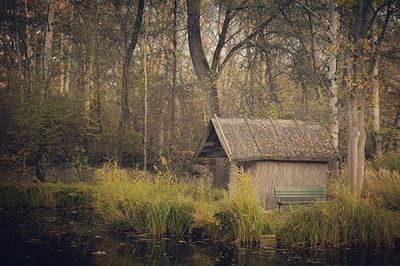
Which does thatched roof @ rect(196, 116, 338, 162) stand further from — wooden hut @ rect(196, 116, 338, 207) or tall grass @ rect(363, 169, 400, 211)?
tall grass @ rect(363, 169, 400, 211)

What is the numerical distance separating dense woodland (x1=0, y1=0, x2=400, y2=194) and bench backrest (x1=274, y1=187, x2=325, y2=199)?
1784 millimetres

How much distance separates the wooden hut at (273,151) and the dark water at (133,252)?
4.38 metres

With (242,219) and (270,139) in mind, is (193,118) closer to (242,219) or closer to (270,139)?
(270,139)

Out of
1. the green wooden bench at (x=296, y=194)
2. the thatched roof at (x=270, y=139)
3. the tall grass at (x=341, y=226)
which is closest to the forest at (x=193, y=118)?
the tall grass at (x=341, y=226)

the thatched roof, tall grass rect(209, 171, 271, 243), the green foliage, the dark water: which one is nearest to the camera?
the dark water

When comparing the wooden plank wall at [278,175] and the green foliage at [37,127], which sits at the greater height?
the green foliage at [37,127]

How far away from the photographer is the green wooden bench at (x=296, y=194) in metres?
16.2

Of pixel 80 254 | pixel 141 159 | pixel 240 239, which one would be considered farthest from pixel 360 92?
pixel 141 159

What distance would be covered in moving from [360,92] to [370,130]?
8369 millimetres

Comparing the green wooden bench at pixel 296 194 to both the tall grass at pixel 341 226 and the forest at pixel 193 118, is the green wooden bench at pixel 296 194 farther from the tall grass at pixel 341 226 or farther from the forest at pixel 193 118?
the tall grass at pixel 341 226

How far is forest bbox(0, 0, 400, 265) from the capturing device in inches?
493

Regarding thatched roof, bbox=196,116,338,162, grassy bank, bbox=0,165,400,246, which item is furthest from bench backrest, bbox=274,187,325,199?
grassy bank, bbox=0,165,400,246

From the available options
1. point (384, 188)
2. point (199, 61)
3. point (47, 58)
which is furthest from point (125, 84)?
point (384, 188)

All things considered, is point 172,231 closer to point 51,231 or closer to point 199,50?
point 51,231
